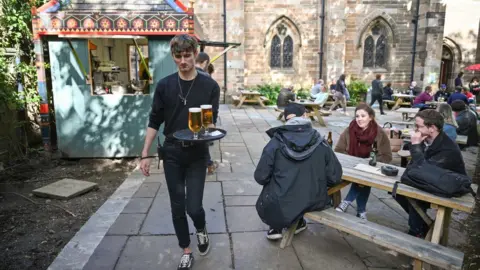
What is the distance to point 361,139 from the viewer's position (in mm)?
3932

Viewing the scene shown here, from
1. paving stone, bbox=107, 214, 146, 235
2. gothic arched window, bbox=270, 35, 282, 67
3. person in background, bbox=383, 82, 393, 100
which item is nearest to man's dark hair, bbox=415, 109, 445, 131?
paving stone, bbox=107, 214, 146, 235

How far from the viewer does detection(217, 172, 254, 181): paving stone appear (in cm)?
526

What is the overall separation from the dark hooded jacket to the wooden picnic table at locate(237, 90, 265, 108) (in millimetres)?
11220

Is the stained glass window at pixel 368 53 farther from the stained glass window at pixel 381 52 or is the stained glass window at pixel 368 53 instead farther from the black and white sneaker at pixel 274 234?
the black and white sneaker at pixel 274 234

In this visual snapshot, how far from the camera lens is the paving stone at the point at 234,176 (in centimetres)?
526

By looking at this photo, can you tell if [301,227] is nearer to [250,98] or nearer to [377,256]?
[377,256]

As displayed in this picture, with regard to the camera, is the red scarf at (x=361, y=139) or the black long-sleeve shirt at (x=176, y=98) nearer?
the black long-sleeve shirt at (x=176, y=98)

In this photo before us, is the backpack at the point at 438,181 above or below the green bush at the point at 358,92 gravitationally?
below

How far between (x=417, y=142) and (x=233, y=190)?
95.8 inches

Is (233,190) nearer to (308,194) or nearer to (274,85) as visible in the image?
(308,194)

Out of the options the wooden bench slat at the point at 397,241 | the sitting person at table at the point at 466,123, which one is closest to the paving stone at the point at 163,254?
the wooden bench slat at the point at 397,241

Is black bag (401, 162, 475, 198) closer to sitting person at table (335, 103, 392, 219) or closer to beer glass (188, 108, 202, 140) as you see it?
sitting person at table (335, 103, 392, 219)

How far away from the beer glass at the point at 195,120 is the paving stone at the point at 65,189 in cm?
308

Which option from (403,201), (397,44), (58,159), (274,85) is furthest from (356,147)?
(397,44)
